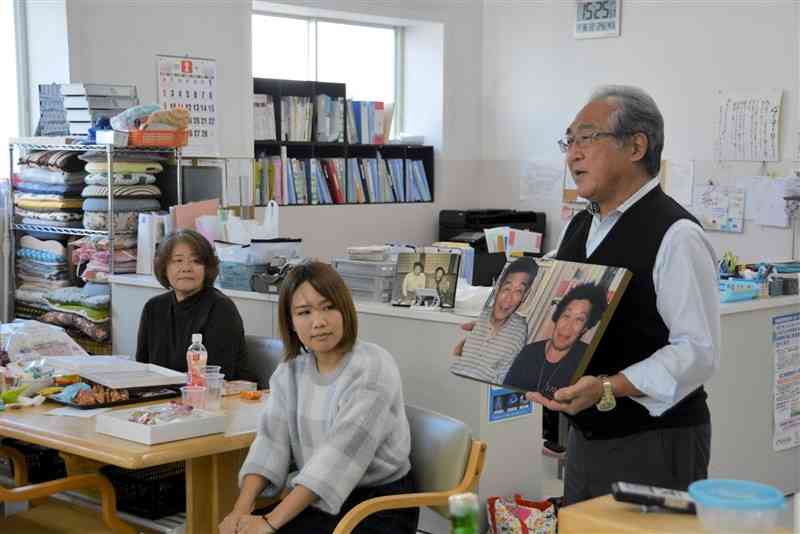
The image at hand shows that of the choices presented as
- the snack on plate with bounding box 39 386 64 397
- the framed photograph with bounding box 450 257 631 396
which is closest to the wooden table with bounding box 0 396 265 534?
the snack on plate with bounding box 39 386 64 397

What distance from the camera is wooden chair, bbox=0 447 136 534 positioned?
2951mm

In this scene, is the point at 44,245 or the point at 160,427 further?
the point at 44,245

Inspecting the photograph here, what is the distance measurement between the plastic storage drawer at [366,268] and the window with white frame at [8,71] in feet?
9.12

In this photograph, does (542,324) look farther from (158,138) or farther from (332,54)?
(332,54)

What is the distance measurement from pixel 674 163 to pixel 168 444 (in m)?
4.98

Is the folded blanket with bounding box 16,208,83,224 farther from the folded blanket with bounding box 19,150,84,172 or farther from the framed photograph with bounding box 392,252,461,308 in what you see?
the framed photograph with bounding box 392,252,461,308

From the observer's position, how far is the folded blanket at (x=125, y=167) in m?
5.25

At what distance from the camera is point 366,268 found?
4270mm

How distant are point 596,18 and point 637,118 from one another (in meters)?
5.56

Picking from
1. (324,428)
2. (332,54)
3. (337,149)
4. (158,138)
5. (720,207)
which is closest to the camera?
(324,428)

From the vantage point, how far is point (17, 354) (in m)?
3.83

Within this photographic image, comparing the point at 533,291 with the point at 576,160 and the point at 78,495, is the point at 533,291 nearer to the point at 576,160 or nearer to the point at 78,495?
the point at 576,160

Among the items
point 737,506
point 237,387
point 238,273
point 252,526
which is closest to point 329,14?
point 238,273

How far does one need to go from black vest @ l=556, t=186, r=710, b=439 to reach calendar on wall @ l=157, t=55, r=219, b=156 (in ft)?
15.3
